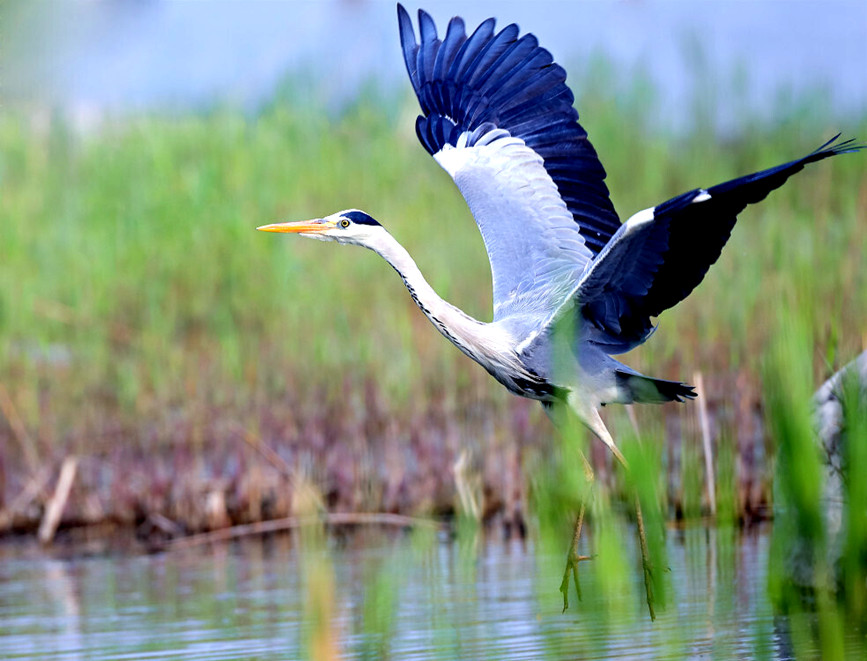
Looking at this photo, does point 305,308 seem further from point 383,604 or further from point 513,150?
point 383,604

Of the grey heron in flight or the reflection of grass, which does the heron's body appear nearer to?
the grey heron in flight

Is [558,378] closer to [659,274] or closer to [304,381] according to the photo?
[659,274]

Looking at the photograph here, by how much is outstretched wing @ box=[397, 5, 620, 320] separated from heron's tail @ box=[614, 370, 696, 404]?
48 cm

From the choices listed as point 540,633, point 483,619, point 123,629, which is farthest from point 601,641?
point 123,629

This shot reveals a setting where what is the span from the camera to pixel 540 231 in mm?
5660

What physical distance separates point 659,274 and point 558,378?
0.63m

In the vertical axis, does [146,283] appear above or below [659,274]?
above

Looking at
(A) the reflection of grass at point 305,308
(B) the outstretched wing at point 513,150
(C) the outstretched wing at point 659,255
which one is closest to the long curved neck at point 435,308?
(B) the outstretched wing at point 513,150

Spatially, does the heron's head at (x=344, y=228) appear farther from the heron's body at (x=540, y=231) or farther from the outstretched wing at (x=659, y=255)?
the outstretched wing at (x=659, y=255)

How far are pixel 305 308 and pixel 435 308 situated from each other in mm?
4371

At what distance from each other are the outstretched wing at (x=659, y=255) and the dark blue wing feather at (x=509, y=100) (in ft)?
3.04

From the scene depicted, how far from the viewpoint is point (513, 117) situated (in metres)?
6.03

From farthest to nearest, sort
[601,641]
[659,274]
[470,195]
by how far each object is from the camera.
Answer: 1. [470,195]
2. [659,274]
3. [601,641]

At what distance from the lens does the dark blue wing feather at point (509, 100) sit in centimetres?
587
